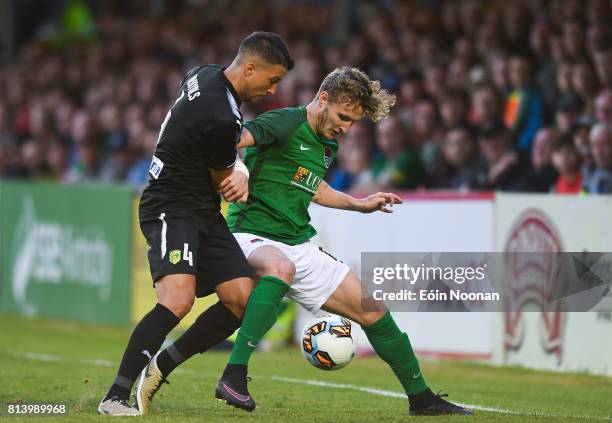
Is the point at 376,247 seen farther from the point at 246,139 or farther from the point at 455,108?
the point at 246,139

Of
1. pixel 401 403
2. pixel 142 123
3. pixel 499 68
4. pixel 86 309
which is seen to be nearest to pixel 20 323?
pixel 86 309

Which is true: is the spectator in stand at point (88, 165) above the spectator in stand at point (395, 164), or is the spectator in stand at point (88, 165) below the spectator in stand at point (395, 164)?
above

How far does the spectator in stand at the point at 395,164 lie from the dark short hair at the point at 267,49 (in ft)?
18.5

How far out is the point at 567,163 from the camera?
10773mm

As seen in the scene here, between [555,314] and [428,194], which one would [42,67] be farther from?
[555,314]

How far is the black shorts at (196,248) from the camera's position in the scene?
22.3 feet

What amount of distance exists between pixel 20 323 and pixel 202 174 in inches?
382

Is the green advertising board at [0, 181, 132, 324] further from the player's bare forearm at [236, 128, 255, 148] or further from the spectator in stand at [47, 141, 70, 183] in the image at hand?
the player's bare forearm at [236, 128, 255, 148]

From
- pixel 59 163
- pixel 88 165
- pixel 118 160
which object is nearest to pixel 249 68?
pixel 118 160

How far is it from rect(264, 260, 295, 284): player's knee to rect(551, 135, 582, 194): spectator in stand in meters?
4.43

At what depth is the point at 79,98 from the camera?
20922mm

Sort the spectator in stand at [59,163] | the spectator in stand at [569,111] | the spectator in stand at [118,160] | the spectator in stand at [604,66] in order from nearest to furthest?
the spectator in stand at [569,111]
the spectator in stand at [604,66]
the spectator in stand at [118,160]
the spectator in stand at [59,163]

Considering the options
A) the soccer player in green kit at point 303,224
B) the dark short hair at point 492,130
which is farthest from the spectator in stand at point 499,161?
the soccer player in green kit at point 303,224

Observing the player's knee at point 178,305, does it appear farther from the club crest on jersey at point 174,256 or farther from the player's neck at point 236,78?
the player's neck at point 236,78
